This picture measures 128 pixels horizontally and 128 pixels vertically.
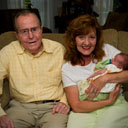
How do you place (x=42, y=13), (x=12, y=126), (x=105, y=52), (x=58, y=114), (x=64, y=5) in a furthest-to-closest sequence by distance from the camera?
(x=42, y=13) → (x=64, y=5) → (x=105, y=52) → (x=58, y=114) → (x=12, y=126)

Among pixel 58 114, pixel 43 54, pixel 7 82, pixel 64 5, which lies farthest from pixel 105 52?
pixel 64 5

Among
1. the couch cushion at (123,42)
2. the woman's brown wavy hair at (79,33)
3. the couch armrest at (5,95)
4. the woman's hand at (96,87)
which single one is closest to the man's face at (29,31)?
the woman's brown wavy hair at (79,33)

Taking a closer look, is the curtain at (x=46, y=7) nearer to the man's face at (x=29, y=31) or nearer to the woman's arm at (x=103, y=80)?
the man's face at (x=29, y=31)

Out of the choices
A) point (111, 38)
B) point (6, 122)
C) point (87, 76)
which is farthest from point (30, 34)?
point (111, 38)

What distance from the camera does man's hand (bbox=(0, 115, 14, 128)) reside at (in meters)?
1.38

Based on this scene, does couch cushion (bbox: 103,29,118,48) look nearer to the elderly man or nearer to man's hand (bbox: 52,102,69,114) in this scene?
the elderly man

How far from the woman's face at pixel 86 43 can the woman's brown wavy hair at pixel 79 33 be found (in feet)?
0.10

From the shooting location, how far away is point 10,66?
1538mm

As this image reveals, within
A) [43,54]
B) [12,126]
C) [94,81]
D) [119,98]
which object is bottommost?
[12,126]

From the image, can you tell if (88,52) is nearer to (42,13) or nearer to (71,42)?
(71,42)

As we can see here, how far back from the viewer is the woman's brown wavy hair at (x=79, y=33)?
58.7 inches

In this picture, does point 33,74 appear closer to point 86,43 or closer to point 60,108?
point 60,108

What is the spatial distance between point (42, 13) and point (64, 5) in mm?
754

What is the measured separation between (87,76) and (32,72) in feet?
1.45
